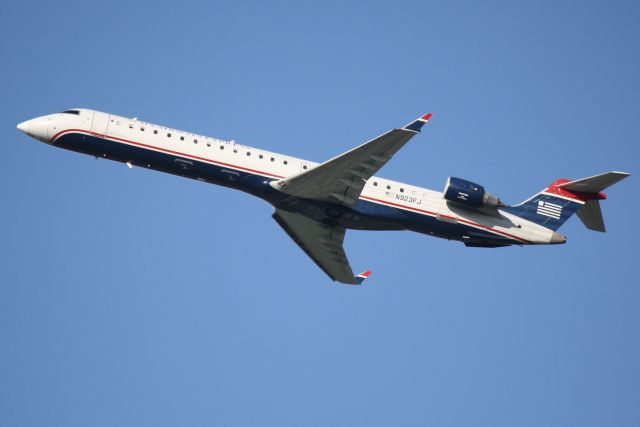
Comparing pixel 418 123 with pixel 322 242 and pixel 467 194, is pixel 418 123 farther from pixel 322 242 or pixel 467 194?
pixel 322 242

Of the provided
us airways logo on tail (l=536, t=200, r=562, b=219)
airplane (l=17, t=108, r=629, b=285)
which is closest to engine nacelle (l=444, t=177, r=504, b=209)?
airplane (l=17, t=108, r=629, b=285)

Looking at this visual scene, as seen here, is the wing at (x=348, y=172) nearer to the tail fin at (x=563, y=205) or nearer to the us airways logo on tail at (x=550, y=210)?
the tail fin at (x=563, y=205)

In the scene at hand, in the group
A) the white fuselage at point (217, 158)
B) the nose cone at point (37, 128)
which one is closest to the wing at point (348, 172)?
the white fuselage at point (217, 158)

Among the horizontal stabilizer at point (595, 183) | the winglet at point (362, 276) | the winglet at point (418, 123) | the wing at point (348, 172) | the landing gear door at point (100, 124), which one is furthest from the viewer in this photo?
the winglet at point (362, 276)

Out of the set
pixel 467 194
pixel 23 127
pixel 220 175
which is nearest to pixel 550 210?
pixel 467 194

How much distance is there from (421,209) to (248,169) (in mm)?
7937

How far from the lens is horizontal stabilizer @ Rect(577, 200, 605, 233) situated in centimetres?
3925

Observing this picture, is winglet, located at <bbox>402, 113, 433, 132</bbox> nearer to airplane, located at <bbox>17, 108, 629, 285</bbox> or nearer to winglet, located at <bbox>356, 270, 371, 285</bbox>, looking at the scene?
airplane, located at <bbox>17, 108, 629, 285</bbox>

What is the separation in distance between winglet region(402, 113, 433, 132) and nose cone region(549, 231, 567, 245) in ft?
33.9

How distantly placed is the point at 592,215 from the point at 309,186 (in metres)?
13.4

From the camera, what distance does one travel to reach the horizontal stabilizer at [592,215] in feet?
129

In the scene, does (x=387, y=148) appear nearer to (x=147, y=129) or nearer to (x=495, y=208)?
(x=495, y=208)

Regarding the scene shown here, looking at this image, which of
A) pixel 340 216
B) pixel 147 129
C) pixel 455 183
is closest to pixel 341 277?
pixel 340 216

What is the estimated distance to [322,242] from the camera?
41625 millimetres
